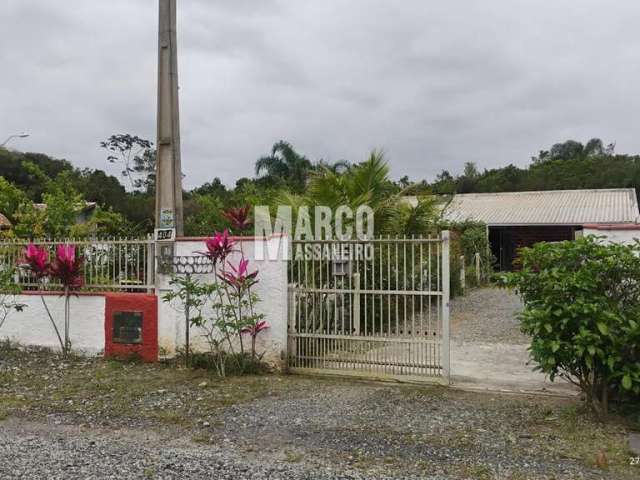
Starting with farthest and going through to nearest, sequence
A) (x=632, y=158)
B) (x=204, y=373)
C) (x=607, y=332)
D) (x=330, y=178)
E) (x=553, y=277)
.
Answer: (x=632, y=158), (x=330, y=178), (x=204, y=373), (x=553, y=277), (x=607, y=332)

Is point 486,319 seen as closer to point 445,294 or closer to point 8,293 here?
point 445,294

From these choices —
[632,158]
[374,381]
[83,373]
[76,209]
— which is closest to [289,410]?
[374,381]

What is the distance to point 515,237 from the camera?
960 inches

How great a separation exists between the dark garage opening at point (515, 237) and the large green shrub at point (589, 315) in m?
19.1

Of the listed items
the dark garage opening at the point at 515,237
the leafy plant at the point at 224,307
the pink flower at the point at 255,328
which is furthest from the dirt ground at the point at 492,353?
the dark garage opening at the point at 515,237

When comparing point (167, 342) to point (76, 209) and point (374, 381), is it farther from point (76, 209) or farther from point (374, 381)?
point (76, 209)

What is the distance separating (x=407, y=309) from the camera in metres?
6.22

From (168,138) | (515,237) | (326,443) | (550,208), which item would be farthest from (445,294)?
(550,208)

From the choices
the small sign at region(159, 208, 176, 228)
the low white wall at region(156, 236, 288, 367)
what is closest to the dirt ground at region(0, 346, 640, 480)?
the low white wall at region(156, 236, 288, 367)

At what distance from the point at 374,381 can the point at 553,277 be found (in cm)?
241

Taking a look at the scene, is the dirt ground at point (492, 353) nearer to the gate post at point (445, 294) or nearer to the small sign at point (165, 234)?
the gate post at point (445, 294)

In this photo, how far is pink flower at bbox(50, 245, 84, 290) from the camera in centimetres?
719

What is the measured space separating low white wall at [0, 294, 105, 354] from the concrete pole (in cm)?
155

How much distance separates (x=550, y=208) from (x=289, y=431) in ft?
74.8
